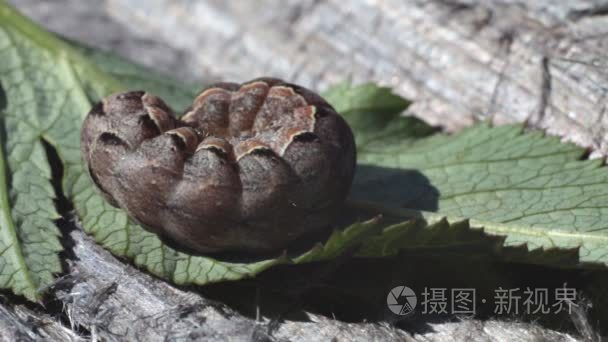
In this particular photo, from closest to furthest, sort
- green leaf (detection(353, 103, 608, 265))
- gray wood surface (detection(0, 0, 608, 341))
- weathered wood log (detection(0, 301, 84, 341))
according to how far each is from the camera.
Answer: weathered wood log (detection(0, 301, 84, 341)) < gray wood surface (detection(0, 0, 608, 341)) < green leaf (detection(353, 103, 608, 265))

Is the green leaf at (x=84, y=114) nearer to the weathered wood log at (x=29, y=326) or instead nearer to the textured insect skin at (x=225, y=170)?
the textured insect skin at (x=225, y=170)

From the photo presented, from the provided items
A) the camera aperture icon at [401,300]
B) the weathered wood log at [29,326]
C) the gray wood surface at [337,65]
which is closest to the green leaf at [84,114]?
the gray wood surface at [337,65]

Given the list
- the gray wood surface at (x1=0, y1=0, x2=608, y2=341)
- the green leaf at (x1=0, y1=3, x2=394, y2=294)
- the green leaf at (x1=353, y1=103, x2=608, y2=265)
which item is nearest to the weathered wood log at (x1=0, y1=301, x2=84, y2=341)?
the gray wood surface at (x1=0, y1=0, x2=608, y2=341)

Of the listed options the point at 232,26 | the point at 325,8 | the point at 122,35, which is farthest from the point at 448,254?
the point at 122,35

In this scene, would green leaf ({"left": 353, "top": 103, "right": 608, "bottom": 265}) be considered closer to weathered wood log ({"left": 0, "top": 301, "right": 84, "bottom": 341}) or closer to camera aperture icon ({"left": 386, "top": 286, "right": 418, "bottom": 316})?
camera aperture icon ({"left": 386, "top": 286, "right": 418, "bottom": 316})

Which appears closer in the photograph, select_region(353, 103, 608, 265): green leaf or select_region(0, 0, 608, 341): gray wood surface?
select_region(0, 0, 608, 341): gray wood surface

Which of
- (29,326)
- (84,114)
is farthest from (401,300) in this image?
(84,114)

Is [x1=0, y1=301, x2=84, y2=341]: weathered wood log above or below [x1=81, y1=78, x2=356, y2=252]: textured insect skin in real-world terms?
below
